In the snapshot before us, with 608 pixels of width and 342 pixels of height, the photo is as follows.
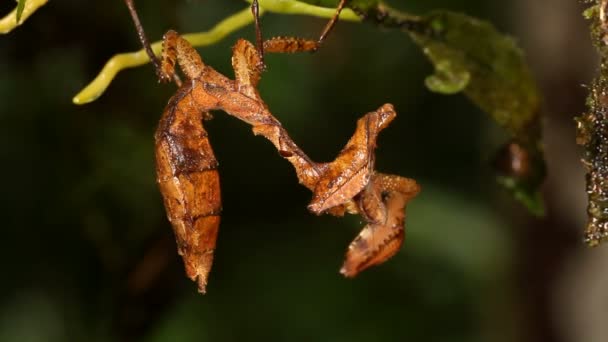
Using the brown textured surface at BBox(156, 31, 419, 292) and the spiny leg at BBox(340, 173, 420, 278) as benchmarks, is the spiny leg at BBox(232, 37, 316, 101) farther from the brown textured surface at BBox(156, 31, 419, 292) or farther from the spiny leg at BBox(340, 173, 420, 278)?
the spiny leg at BBox(340, 173, 420, 278)

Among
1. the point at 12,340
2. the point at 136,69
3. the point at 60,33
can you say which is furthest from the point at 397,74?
the point at 12,340

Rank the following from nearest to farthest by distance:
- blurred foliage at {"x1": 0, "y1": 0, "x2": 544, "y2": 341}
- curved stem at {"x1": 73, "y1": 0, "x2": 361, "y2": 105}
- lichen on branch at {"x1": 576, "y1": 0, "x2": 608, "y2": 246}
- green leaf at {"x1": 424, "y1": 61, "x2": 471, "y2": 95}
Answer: lichen on branch at {"x1": 576, "y1": 0, "x2": 608, "y2": 246}
curved stem at {"x1": 73, "y1": 0, "x2": 361, "y2": 105}
green leaf at {"x1": 424, "y1": 61, "x2": 471, "y2": 95}
blurred foliage at {"x1": 0, "y1": 0, "x2": 544, "y2": 341}

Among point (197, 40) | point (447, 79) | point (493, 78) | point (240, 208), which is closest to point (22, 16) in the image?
point (197, 40)

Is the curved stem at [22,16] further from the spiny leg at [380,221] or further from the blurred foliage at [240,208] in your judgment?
the blurred foliage at [240,208]

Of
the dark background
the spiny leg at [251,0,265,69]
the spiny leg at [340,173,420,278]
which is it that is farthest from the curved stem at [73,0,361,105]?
the dark background

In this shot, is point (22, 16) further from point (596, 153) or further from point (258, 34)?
point (596, 153)

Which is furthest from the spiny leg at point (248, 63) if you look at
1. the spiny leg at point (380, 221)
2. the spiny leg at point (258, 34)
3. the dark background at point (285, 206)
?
the dark background at point (285, 206)

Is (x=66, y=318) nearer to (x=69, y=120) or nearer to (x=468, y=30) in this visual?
(x=69, y=120)
